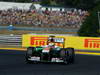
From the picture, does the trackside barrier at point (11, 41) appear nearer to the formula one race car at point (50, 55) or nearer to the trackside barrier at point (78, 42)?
the trackside barrier at point (78, 42)

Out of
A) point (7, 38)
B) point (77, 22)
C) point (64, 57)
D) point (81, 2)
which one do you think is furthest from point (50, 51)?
point (81, 2)

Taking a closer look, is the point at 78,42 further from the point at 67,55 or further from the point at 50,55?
the point at 50,55

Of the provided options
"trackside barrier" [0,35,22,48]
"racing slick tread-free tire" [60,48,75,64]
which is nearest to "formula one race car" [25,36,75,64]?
"racing slick tread-free tire" [60,48,75,64]

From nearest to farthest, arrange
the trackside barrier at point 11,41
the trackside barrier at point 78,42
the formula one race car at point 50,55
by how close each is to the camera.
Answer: the formula one race car at point 50,55 → the trackside barrier at point 78,42 → the trackside barrier at point 11,41

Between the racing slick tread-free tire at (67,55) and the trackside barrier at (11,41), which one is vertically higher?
the trackside barrier at (11,41)

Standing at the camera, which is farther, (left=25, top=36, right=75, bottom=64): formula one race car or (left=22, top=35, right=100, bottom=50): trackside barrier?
(left=22, top=35, right=100, bottom=50): trackside barrier

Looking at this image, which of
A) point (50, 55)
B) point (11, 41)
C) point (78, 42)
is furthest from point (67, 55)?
point (11, 41)

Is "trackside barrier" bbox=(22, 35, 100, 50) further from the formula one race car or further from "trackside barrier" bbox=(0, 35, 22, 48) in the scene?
the formula one race car

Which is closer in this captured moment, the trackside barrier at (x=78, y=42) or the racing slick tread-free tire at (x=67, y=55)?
the racing slick tread-free tire at (x=67, y=55)

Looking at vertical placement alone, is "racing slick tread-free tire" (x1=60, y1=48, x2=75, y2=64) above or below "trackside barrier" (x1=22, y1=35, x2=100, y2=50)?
below

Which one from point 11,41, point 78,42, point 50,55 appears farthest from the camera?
point 11,41

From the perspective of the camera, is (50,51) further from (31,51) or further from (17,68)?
(17,68)

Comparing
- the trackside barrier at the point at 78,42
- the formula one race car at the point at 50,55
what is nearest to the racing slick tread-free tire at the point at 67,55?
the formula one race car at the point at 50,55

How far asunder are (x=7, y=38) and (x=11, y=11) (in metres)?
16.7
